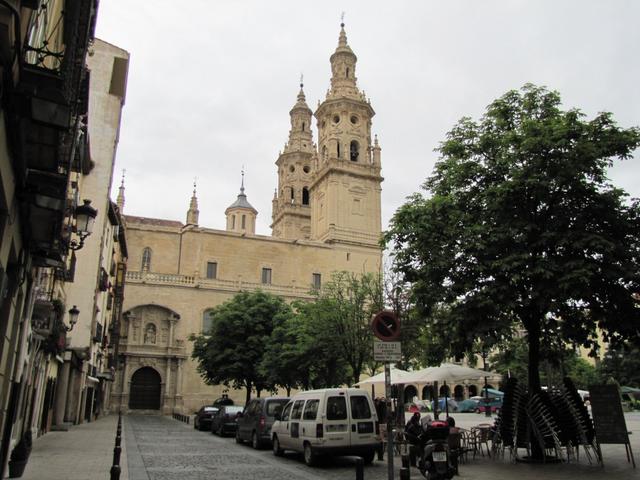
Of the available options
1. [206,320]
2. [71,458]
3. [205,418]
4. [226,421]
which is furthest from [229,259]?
[71,458]

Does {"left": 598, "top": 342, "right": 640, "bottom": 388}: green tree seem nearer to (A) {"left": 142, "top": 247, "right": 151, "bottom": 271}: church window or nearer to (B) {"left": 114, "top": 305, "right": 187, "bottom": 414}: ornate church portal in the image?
(B) {"left": 114, "top": 305, "right": 187, "bottom": 414}: ornate church portal

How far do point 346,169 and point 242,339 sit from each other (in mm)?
28549

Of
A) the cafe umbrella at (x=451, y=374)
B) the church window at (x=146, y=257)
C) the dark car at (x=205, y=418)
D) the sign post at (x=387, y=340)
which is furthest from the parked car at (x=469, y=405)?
the sign post at (x=387, y=340)

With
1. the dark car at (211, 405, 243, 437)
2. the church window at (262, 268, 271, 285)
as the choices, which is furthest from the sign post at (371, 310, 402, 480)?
the church window at (262, 268, 271, 285)

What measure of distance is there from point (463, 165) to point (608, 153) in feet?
11.0

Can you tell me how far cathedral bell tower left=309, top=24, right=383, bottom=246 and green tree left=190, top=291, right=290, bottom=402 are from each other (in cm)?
2254

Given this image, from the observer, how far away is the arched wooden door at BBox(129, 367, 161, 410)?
4722 cm

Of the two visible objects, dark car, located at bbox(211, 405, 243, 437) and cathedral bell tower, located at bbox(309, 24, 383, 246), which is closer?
dark car, located at bbox(211, 405, 243, 437)

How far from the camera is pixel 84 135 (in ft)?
36.2

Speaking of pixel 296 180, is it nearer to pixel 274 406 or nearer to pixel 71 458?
pixel 274 406

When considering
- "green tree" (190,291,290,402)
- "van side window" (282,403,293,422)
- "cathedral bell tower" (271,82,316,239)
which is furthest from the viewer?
"cathedral bell tower" (271,82,316,239)

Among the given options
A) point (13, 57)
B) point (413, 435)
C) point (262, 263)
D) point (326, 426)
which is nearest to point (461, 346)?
point (413, 435)

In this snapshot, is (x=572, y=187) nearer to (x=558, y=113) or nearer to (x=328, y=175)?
(x=558, y=113)

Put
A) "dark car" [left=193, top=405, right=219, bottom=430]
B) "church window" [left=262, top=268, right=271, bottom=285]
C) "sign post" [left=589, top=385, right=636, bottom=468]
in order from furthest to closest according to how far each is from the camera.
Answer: "church window" [left=262, top=268, right=271, bottom=285]
"dark car" [left=193, top=405, right=219, bottom=430]
"sign post" [left=589, top=385, right=636, bottom=468]
